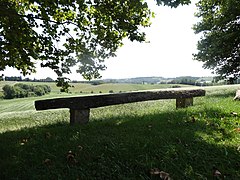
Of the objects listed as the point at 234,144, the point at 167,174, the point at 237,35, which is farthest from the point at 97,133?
the point at 237,35

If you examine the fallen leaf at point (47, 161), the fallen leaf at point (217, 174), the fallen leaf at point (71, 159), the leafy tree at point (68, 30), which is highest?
the leafy tree at point (68, 30)

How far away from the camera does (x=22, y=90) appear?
103ft

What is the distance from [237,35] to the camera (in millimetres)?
15203

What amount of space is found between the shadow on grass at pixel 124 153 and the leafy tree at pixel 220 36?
12.1 metres

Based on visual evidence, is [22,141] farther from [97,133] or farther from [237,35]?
[237,35]

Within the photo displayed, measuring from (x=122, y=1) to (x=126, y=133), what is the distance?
5.52 metres

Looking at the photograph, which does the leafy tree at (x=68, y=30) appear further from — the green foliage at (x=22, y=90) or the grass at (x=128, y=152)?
the green foliage at (x=22, y=90)

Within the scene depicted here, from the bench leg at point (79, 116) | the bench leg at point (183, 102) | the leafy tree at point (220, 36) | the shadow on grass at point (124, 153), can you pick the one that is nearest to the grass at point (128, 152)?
the shadow on grass at point (124, 153)

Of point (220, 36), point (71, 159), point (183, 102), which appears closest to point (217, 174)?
point (71, 159)

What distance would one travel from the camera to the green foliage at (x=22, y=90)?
2936cm

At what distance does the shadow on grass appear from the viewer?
3.16 metres

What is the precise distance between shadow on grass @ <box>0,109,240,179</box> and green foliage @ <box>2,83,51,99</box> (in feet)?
83.1

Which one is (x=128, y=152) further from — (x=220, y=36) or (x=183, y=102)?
(x=220, y=36)

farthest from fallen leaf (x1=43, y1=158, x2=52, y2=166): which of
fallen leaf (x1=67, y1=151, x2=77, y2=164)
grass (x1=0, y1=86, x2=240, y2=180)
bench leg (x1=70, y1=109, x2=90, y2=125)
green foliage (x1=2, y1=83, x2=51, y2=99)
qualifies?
green foliage (x1=2, y1=83, x2=51, y2=99)
